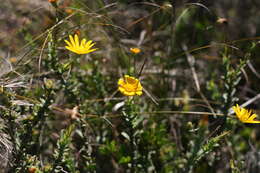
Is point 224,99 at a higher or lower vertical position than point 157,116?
higher

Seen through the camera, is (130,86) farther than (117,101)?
No

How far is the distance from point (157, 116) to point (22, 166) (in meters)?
1.06

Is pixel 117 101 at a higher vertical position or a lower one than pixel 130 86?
lower

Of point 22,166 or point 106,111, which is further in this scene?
point 106,111

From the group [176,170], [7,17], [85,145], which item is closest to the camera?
[85,145]

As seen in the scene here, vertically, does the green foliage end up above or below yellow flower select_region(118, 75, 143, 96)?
below

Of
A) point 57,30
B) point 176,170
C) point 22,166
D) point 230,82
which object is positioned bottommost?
point 176,170

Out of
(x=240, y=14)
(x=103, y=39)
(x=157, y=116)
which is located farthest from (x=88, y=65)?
(x=240, y=14)

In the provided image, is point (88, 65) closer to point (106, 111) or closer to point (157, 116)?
point (106, 111)

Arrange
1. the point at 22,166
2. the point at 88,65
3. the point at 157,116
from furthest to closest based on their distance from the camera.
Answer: the point at 88,65 → the point at 157,116 → the point at 22,166

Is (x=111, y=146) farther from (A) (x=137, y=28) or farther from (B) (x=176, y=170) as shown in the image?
(A) (x=137, y=28)

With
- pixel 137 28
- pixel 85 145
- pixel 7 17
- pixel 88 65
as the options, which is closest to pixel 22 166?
pixel 85 145

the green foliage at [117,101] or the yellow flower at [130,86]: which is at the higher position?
the yellow flower at [130,86]

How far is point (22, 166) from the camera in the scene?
163 centimetres
